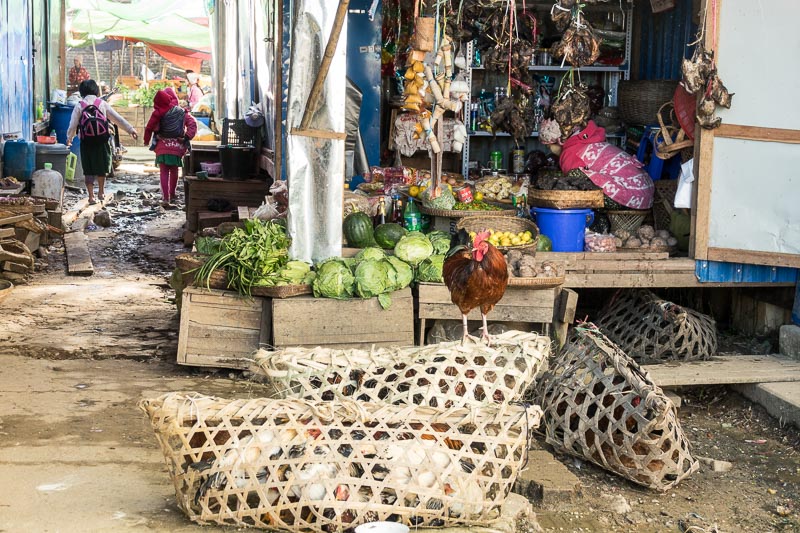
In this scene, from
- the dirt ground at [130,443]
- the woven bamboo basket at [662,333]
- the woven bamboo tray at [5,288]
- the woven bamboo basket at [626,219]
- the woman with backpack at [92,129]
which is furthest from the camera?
the woman with backpack at [92,129]

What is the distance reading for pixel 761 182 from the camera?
7.56 meters

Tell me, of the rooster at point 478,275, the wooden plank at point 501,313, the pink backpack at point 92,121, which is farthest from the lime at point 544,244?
the pink backpack at point 92,121

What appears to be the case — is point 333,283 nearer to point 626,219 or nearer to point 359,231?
point 359,231

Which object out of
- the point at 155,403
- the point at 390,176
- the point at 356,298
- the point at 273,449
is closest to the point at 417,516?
the point at 273,449

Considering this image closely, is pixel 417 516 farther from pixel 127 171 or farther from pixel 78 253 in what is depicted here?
pixel 127 171

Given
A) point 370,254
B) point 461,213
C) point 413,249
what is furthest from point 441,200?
point 370,254

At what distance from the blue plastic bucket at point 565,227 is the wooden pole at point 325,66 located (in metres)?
2.28

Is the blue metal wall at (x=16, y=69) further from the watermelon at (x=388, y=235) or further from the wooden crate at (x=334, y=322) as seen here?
the wooden crate at (x=334, y=322)

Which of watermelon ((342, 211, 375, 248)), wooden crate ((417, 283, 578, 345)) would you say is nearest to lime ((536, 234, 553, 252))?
wooden crate ((417, 283, 578, 345))

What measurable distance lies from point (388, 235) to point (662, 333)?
7.78 ft

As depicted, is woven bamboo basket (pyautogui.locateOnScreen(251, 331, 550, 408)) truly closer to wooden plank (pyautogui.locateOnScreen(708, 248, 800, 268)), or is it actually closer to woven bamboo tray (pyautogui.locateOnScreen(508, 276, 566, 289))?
woven bamboo tray (pyautogui.locateOnScreen(508, 276, 566, 289))

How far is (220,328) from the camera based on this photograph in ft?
23.7

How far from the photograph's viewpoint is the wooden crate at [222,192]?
1271cm

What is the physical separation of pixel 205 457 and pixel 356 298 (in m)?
3.02
